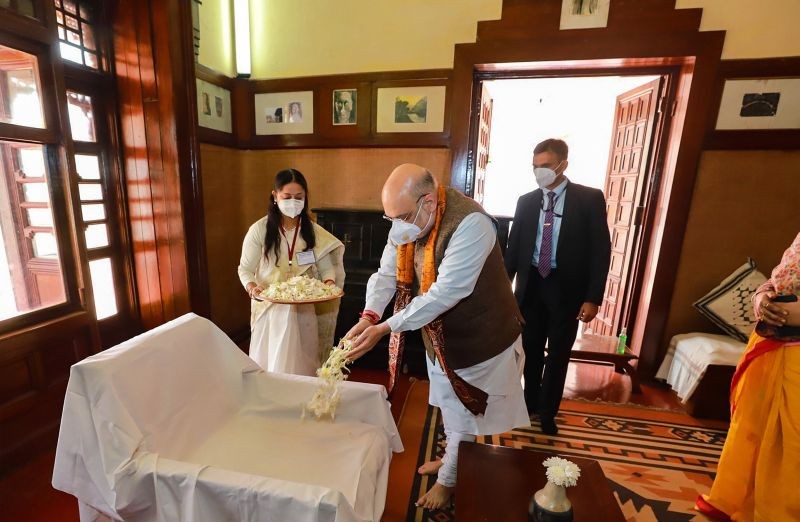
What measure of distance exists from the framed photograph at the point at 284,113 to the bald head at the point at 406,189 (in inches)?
84.1

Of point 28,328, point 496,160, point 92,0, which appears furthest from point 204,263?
point 496,160

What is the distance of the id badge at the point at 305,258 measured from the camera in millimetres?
2123

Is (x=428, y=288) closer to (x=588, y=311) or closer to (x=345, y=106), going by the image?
(x=588, y=311)

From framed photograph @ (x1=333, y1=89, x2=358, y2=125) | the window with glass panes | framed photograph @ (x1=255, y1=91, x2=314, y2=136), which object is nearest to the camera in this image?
the window with glass panes

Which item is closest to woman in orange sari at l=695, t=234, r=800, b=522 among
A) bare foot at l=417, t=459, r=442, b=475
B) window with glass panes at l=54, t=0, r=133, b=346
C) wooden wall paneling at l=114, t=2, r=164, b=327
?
bare foot at l=417, t=459, r=442, b=475

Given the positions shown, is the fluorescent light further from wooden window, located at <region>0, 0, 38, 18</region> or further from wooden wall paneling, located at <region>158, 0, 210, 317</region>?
wooden window, located at <region>0, 0, 38, 18</region>

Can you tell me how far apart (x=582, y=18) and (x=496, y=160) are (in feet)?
10.1

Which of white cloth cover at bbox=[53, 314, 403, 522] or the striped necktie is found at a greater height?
the striped necktie

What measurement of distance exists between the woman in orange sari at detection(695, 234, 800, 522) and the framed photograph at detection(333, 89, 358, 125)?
110 inches

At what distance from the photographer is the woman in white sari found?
2039mm

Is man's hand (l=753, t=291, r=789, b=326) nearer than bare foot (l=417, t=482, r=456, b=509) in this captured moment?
Yes

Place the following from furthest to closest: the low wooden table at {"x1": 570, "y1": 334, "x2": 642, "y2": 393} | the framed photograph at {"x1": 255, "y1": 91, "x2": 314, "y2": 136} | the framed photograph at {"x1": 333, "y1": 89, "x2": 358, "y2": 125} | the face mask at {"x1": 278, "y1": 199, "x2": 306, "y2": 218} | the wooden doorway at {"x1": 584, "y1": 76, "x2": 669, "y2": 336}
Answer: the framed photograph at {"x1": 255, "y1": 91, "x2": 314, "y2": 136} < the framed photograph at {"x1": 333, "y1": 89, "x2": 358, "y2": 125} < the wooden doorway at {"x1": 584, "y1": 76, "x2": 669, "y2": 336} < the low wooden table at {"x1": 570, "y1": 334, "x2": 642, "y2": 393} < the face mask at {"x1": 278, "y1": 199, "x2": 306, "y2": 218}

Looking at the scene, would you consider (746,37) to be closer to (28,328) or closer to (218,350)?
(218,350)

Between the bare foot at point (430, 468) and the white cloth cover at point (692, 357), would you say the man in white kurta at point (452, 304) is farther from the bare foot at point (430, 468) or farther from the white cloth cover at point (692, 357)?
the white cloth cover at point (692, 357)
